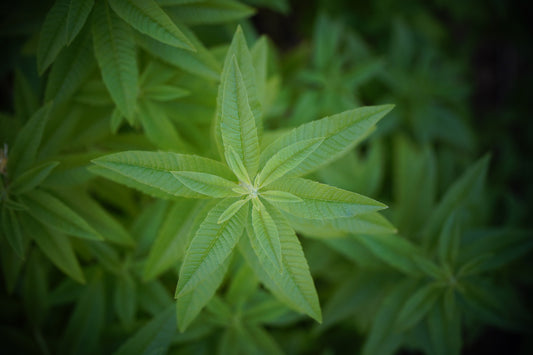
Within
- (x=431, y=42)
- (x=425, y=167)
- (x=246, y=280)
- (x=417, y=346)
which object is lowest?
(x=417, y=346)

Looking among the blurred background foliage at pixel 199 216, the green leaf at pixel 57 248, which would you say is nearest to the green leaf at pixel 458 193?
the blurred background foliage at pixel 199 216

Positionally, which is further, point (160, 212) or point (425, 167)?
point (425, 167)

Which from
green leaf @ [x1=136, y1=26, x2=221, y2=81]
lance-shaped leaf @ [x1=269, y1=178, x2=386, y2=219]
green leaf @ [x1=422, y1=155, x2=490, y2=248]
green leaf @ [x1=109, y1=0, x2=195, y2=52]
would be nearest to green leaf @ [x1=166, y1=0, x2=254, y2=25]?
green leaf @ [x1=136, y1=26, x2=221, y2=81]

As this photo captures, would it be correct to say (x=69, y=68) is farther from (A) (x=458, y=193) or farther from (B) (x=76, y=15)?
(A) (x=458, y=193)

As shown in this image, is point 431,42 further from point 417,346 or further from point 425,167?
point 417,346

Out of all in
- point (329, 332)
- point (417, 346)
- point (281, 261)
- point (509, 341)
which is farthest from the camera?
point (509, 341)

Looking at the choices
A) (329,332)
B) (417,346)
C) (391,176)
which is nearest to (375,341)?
(417,346)

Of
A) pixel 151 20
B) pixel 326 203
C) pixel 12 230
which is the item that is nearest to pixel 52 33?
pixel 151 20

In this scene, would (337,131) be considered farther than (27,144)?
No
